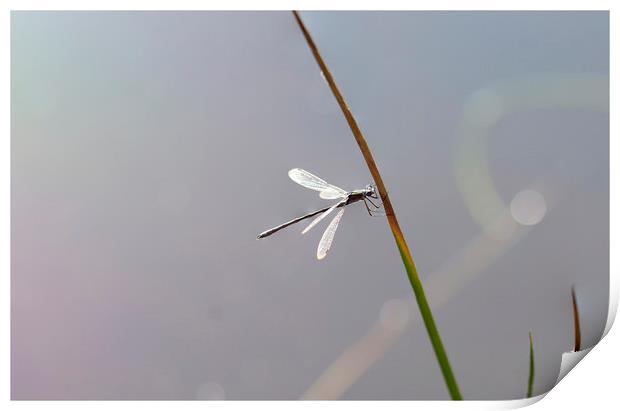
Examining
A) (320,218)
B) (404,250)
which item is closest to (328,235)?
(320,218)

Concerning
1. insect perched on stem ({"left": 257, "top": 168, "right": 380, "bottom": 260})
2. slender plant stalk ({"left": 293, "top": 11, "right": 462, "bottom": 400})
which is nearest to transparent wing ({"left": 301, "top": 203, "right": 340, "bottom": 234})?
insect perched on stem ({"left": 257, "top": 168, "right": 380, "bottom": 260})

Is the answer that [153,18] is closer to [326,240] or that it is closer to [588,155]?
[326,240]

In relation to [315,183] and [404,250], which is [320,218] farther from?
[404,250]

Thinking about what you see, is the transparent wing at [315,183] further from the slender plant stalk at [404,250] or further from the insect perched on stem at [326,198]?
the slender plant stalk at [404,250]

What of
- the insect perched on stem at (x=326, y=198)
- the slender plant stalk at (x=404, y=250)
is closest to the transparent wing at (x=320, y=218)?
the insect perched on stem at (x=326, y=198)

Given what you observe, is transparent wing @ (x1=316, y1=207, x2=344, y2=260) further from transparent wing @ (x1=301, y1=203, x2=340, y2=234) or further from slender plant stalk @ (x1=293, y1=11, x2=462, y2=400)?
slender plant stalk @ (x1=293, y1=11, x2=462, y2=400)

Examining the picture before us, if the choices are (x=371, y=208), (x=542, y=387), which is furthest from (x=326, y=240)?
(x=542, y=387)
